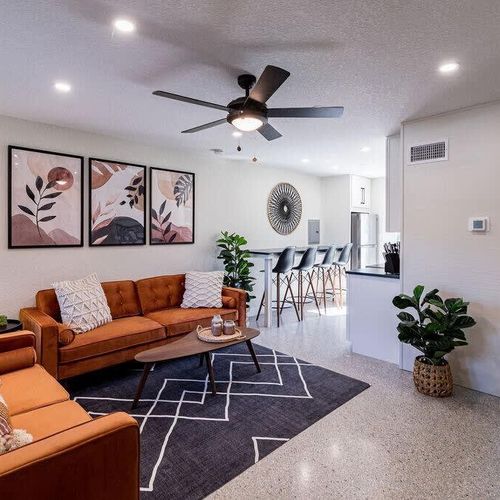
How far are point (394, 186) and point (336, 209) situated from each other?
307 centimetres

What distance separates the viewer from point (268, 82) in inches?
75.7

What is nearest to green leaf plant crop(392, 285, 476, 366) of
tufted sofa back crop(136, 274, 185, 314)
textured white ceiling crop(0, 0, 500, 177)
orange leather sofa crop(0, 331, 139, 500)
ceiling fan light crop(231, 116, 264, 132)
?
textured white ceiling crop(0, 0, 500, 177)

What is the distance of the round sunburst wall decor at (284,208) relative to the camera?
583 cm

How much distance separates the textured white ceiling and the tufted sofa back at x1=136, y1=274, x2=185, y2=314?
5.80ft

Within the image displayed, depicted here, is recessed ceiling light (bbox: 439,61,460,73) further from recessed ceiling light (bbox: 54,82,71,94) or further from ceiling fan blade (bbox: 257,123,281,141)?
recessed ceiling light (bbox: 54,82,71,94)

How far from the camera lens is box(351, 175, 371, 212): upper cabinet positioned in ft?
21.7

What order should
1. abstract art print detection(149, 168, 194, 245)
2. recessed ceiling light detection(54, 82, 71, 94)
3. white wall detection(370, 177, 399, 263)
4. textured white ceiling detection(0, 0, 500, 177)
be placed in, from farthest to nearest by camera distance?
1. white wall detection(370, 177, 399, 263)
2. abstract art print detection(149, 168, 194, 245)
3. recessed ceiling light detection(54, 82, 71, 94)
4. textured white ceiling detection(0, 0, 500, 177)

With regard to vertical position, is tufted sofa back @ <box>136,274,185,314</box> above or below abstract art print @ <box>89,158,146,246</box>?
below

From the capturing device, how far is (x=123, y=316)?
3.63 m

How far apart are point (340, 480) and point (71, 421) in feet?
4.73

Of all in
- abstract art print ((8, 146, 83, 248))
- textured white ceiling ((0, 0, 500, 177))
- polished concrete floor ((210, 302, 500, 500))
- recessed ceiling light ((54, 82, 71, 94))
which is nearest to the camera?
textured white ceiling ((0, 0, 500, 177))

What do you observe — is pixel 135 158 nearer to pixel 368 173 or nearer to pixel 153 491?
pixel 153 491

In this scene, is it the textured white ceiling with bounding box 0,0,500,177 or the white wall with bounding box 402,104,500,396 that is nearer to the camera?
the textured white ceiling with bounding box 0,0,500,177

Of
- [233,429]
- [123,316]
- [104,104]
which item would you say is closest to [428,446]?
[233,429]
